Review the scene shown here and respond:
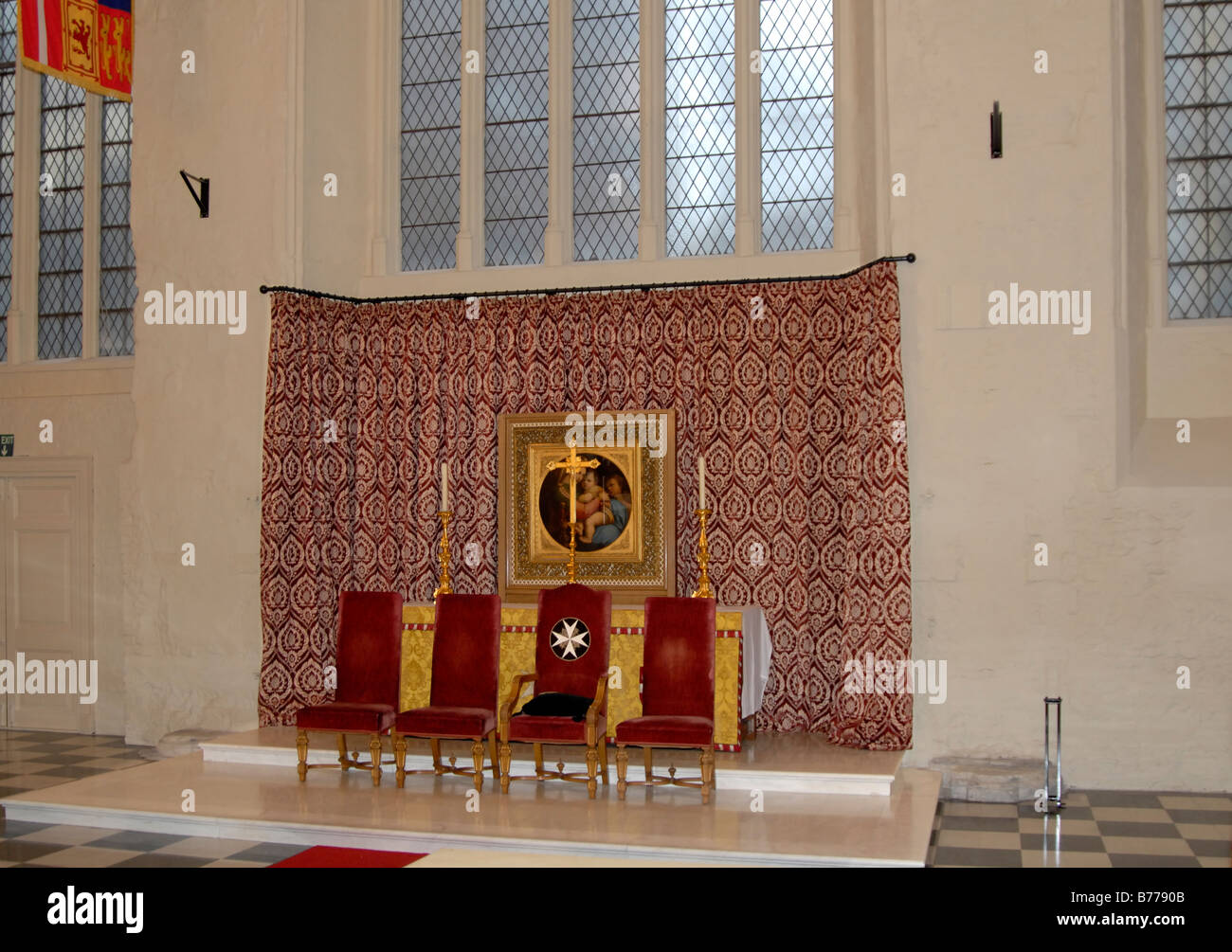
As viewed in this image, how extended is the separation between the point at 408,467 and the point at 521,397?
3.30ft

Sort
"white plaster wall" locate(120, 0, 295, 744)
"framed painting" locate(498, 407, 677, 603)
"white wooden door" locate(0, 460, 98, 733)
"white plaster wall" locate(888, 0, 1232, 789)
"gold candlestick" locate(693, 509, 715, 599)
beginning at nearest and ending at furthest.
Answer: "white plaster wall" locate(888, 0, 1232, 789)
"gold candlestick" locate(693, 509, 715, 599)
"framed painting" locate(498, 407, 677, 603)
"white plaster wall" locate(120, 0, 295, 744)
"white wooden door" locate(0, 460, 98, 733)

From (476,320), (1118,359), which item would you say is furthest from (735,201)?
(1118,359)

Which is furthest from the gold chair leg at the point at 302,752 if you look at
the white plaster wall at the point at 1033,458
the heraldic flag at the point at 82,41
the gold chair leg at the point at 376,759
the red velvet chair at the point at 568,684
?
the heraldic flag at the point at 82,41

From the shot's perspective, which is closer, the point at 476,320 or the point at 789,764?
the point at 789,764

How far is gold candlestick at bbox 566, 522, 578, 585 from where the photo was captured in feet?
25.9

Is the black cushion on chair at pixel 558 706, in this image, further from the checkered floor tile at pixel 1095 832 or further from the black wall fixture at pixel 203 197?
the black wall fixture at pixel 203 197

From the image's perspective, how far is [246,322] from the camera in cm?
Answer: 888

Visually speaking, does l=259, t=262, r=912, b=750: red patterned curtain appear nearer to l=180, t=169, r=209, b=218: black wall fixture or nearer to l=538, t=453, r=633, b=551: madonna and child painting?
l=538, t=453, r=633, b=551: madonna and child painting

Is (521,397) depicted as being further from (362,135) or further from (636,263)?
(362,135)

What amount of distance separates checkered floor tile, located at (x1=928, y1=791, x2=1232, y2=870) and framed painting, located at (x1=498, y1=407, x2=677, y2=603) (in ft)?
8.58

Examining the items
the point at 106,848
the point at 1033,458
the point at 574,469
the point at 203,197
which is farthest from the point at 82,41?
the point at 1033,458

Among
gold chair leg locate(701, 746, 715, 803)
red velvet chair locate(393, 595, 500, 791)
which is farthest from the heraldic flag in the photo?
gold chair leg locate(701, 746, 715, 803)

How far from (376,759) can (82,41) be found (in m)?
5.74

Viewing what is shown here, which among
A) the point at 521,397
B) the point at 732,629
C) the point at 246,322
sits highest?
the point at 246,322
